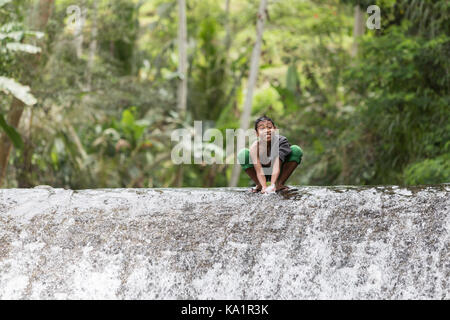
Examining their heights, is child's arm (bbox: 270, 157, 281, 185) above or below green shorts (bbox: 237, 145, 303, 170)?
below

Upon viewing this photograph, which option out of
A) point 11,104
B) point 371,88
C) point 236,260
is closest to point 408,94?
point 371,88

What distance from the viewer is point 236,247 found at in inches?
149

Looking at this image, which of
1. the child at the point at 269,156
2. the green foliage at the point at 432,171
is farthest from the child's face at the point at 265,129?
the green foliage at the point at 432,171

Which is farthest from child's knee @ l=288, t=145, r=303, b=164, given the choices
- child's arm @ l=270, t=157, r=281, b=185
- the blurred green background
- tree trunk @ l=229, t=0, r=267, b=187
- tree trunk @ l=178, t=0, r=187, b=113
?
tree trunk @ l=178, t=0, r=187, b=113

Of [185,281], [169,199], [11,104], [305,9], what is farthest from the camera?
[305,9]

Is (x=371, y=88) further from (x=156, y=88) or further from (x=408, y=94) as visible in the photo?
(x=156, y=88)

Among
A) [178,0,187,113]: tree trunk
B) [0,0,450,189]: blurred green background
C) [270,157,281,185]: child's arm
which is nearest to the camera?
[270,157,281,185]: child's arm

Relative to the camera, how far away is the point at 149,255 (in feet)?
12.4

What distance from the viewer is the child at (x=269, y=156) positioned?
416 centimetres

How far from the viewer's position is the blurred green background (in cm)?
966

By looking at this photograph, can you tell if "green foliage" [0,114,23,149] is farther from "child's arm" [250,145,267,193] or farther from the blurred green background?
"child's arm" [250,145,267,193]

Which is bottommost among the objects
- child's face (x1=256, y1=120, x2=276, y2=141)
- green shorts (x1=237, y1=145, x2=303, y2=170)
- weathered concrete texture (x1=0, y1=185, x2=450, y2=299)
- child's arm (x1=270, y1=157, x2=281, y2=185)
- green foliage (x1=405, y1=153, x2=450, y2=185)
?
green foliage (x1=405, y1=153, x2=450, y2=185)

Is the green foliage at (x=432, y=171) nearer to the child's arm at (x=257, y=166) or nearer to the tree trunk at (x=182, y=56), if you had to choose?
the child's arm at (x=257, y=166)

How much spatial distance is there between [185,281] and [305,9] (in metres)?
14.9
